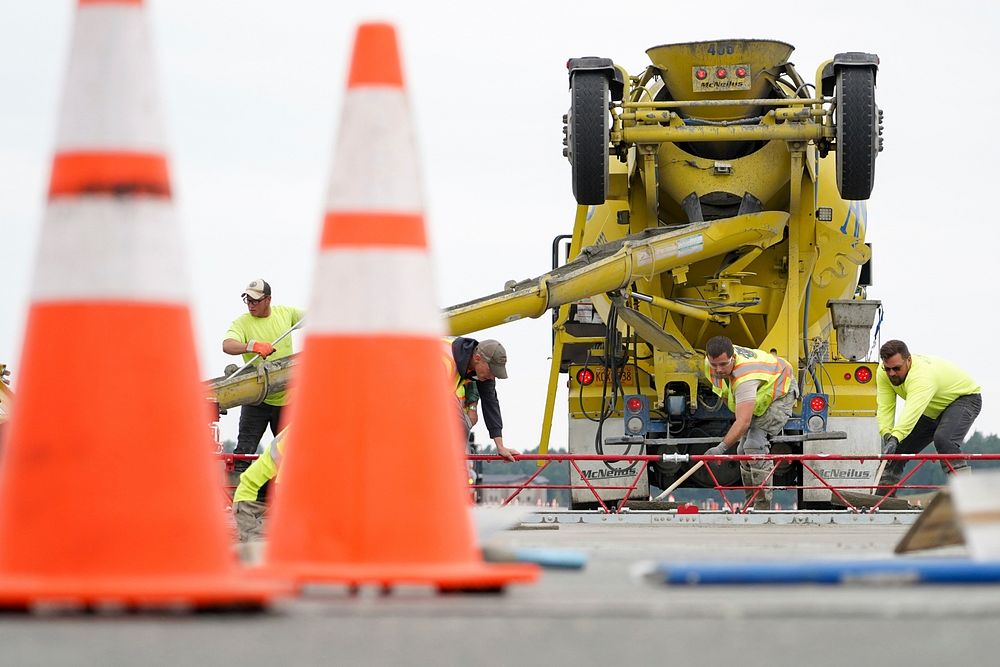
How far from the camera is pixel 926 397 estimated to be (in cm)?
1509

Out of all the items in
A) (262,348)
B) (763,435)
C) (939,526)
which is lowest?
(939,526)

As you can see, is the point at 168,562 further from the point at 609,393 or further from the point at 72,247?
the point at 609,393

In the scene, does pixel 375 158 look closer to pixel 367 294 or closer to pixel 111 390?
pixel 367 294

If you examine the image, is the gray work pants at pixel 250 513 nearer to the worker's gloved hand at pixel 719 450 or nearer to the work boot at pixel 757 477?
the worker's gloved hand at pixel 719 450

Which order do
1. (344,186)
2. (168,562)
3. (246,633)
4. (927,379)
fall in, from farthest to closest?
(927,379) < (344,186) < (168,562) < (246,633)

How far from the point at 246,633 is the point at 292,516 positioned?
979 millimetres

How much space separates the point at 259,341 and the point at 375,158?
31.2 feet

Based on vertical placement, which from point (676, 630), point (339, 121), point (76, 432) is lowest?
point (676, 630)

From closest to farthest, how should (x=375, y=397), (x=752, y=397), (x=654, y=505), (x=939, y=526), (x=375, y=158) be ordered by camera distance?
(x=375, y=397)
(x=375, y=158)
(x=939, y=526)
(x=752, y=397)
(x=654, y=505)

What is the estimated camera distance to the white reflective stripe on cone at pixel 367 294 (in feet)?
16.1

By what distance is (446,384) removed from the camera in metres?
5.07

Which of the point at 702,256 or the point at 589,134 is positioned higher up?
the point at 589,134

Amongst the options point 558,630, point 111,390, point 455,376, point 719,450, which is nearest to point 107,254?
point 111,390

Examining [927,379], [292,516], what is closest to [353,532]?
[292,516]
